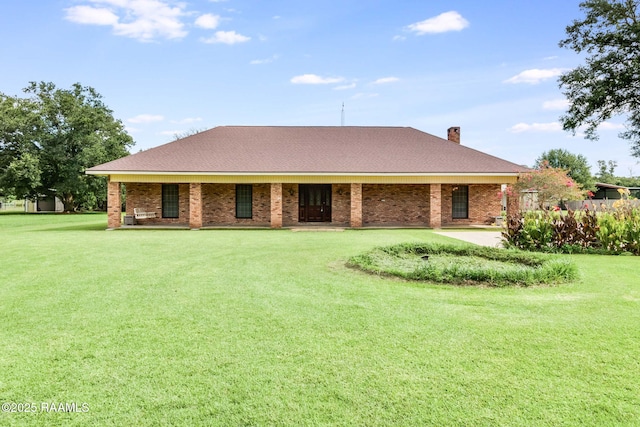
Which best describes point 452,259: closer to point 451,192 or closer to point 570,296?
point 570,296

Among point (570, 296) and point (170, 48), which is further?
point (170, 48)

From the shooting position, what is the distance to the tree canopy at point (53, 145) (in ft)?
118

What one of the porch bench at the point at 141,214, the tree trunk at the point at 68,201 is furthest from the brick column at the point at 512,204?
the tree trunk at the point at 68,201

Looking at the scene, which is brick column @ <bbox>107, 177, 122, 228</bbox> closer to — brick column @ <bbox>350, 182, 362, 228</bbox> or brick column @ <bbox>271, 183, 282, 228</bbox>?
brick column @ <bbox>271, 183, 282, 228</bbox>

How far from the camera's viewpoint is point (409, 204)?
70.3ft

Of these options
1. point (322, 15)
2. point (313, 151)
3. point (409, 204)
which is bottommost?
point (409, 204)

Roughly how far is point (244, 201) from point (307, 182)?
13.0 ft

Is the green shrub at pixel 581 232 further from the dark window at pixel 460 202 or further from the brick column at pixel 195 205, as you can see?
the brick column at pixel 195 205

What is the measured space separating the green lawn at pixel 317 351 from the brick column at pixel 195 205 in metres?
12.1

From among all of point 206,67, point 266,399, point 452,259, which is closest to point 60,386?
point 266,399

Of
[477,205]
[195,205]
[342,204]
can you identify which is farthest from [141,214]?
[477,205]

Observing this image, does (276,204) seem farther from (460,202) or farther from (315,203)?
(460,202)

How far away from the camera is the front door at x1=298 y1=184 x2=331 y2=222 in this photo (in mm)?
21359

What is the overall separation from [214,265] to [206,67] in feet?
53.7
